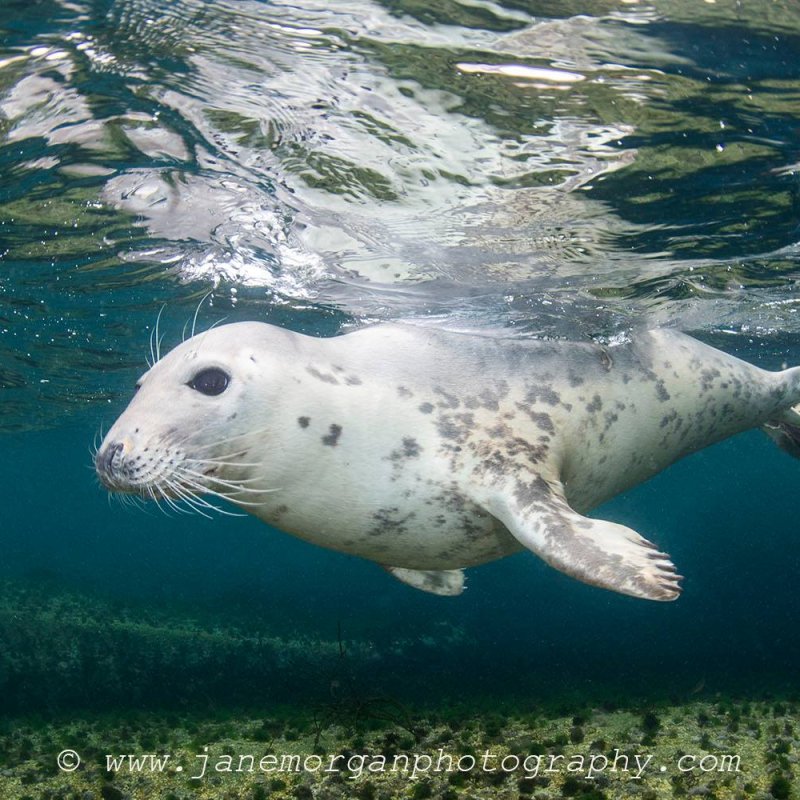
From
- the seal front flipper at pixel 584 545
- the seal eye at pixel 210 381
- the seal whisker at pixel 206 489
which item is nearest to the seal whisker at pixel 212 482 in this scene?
the seal whisker at pixel 206 489

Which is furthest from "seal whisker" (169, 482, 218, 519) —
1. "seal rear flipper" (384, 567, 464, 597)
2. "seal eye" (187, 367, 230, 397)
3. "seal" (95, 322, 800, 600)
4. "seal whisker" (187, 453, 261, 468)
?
"seal rear flipper" (384, 567, 464, 597)

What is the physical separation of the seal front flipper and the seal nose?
7.35 feet

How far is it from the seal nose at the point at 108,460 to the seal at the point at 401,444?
10mm

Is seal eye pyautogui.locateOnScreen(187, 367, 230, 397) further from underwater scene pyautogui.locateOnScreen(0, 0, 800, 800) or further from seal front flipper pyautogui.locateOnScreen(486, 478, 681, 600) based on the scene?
seal front flipper pyautogui.locateOnScreen(486, 478, 681, 600)

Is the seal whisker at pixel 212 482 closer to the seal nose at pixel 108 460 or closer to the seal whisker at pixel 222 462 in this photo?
the seal whisker at pixel 222 462

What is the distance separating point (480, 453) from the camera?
4520 mm

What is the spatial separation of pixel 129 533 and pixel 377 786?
481 feet

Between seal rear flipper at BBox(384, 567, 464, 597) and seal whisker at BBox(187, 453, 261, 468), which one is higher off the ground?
seal whisker at BBox(187, 453, 261, 468)

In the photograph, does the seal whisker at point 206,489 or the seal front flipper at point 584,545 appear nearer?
the seal front flipper at point 584,545

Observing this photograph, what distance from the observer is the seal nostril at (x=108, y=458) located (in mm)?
3699

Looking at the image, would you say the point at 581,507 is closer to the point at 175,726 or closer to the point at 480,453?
the point at 480,453

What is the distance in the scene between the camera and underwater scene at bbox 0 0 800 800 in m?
4.25

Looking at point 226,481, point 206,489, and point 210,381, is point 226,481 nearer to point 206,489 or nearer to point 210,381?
point 206,489

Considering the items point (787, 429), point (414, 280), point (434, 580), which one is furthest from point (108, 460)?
point (787, 429)
